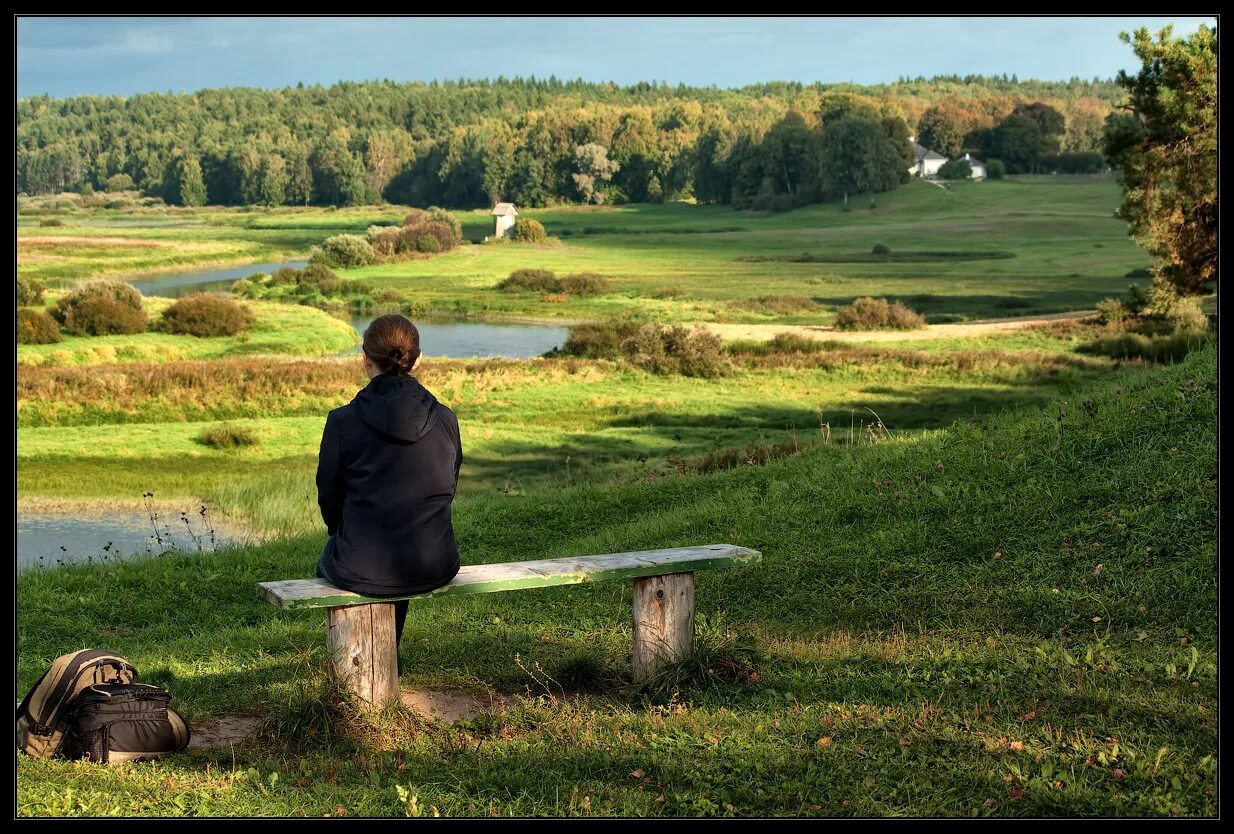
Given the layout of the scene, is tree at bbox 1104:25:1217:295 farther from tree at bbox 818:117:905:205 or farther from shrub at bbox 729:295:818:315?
tree at bbox 818:117:905:205

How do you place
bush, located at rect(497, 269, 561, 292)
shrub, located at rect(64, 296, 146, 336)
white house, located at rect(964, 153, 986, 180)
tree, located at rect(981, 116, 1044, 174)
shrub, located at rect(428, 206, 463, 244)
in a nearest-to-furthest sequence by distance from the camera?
shrub, located at rect(64, 296, 146, 336), bush, located at rect(497, 269, 561, 292), shrub, located at rect(428, 206, 463, 244), white house, located at rect(964, 153, 986, 180), tree, located at rect(981, 116, 1044, 174)

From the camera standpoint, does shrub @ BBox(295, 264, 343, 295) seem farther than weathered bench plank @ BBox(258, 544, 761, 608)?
Yes

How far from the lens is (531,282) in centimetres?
6850

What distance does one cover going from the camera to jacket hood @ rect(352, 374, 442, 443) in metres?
6.13

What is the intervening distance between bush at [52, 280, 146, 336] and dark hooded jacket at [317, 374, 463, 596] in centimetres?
4279

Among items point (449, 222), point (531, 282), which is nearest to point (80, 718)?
point (531, 282)

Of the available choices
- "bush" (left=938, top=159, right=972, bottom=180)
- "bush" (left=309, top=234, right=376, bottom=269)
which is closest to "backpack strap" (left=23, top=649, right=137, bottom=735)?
"bush" (left=309, top=234, right=376, bottom=269)

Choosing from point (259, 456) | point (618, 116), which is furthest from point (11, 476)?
point (618, 116)

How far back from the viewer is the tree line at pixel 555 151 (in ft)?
395

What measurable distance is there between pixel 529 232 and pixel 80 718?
321ft

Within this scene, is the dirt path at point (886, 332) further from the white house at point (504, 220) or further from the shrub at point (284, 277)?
the white house at point (504, 220)

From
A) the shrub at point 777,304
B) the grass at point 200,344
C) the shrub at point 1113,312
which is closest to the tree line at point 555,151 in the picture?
the shrub at point 777,304

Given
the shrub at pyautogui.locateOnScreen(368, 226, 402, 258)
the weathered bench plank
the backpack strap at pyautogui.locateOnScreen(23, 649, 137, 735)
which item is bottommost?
the backpack strap at pyautogui.locateOnScreen(23, 649, 137, 735)

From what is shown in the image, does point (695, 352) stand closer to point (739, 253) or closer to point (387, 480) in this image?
point (387, 480)
